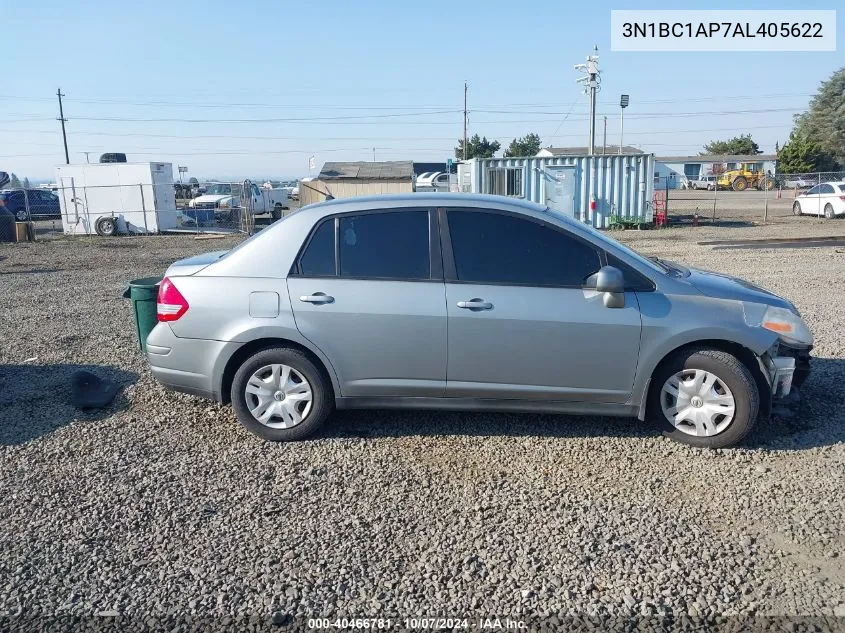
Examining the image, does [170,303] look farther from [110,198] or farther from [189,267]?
[110,198]

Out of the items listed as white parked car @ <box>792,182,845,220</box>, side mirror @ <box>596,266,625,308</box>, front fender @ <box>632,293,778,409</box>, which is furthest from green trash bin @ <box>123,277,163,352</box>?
white parked car @ <box>792,182,845,220</box>

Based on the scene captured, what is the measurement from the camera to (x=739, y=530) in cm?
385

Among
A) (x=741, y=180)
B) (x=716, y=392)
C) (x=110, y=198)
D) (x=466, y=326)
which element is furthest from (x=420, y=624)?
(x=741, y=180)

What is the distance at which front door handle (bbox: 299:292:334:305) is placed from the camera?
4.95 meters

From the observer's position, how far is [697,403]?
4.83 m

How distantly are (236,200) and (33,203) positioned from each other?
921cm

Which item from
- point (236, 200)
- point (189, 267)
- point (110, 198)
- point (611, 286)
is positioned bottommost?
point (611, 286)

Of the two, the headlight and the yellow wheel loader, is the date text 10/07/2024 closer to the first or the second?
the headlight

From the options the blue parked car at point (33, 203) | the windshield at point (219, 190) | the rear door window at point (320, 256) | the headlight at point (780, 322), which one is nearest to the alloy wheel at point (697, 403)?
the headlight at point (780, 322)

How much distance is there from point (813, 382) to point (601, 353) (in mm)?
2574

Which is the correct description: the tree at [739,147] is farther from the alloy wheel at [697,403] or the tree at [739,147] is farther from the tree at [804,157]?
the alloy wheel at [697,403]

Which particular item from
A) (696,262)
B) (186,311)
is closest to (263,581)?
(186,311)

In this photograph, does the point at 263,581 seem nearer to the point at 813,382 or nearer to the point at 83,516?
the point at 83,516

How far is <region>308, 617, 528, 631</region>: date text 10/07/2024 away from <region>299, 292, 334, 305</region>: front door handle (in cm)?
232
